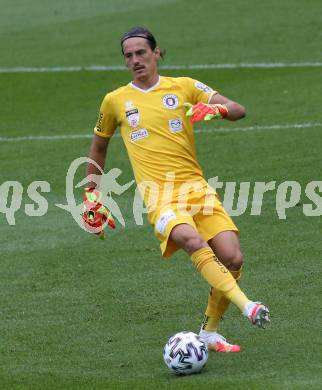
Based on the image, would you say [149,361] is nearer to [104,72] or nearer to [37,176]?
[37,176]

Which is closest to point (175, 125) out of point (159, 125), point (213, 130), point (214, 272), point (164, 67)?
point (159, 125)

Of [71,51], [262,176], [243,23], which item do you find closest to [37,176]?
[262,176]

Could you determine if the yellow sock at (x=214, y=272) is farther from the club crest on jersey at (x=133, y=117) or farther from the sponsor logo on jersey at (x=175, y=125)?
the club crest on jersey at (x=133, y=117)

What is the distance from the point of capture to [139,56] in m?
10.3

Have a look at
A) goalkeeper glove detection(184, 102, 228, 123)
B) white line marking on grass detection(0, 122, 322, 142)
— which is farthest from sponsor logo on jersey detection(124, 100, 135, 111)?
white line marking on grass detection(0, 122, 322, 142)

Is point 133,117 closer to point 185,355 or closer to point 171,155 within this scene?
point 171,155

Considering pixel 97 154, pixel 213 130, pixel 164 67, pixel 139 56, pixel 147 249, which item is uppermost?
pixel 139 56

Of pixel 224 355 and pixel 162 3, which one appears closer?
pixel 224 355

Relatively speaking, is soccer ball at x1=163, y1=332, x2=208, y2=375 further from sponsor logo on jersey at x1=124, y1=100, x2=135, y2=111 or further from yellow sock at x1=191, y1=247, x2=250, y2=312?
sponsor logo on jersey at x1=124, y1=100, x2=135, y2=111

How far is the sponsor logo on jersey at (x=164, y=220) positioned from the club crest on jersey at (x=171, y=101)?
38.5 inches

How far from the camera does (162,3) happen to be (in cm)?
3191

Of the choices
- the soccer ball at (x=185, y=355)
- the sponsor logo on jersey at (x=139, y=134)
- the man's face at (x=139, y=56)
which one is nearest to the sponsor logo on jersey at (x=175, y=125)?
the sponsor logo on jersey at (x=139, y=134)

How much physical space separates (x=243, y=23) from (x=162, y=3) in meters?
3.98

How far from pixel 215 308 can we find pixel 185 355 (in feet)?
3.02
